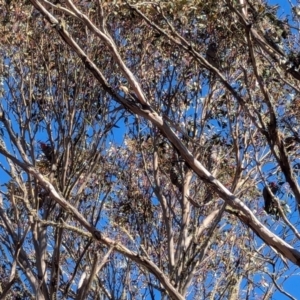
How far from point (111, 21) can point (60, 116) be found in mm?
1446

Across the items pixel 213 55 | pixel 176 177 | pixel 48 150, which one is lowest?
pixel 48 150

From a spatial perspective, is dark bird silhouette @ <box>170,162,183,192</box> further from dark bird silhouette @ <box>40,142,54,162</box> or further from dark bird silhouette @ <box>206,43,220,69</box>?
dark bird silhouette @ <box>206,43,220,69</box>

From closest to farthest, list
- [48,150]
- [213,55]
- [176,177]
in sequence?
[213,55]
[48,150]
[176,177]

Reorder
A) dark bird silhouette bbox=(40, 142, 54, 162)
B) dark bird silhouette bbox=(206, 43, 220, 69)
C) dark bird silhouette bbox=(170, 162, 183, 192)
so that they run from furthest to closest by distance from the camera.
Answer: dark bird silhouette bbox=(170, 162, 183, 192) → dark bird silhouette bbox=(40, 142, 54, 162) → dark bird silhouette bbox=(206, 43, 220, 69)

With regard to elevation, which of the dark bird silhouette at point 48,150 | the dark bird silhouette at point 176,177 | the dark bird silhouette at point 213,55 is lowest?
the dark bird silhouette at point 48,150

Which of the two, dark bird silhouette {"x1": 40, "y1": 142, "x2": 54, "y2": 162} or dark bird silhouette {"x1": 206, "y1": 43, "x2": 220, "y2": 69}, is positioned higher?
dark bird silhouette {"x1": 206, "y1": 43, "x2": 220, "y2": 69}

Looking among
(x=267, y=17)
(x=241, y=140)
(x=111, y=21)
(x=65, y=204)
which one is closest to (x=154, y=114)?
(x=65, y=204)

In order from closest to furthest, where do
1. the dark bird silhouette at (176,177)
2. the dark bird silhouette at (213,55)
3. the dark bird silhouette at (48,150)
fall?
the dark bird silhouette at (213,55) → the dark bird silhouette at (48,150) → the dark bird silhouette at (176,177)

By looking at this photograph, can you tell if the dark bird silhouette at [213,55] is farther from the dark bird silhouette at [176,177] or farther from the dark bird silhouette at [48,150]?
the dark bird silhouette at [48,150]

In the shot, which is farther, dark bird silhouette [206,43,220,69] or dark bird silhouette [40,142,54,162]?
dark bird silhouette [40,142,54,162]

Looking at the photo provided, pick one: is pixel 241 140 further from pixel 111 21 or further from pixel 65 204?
pixel 65 204

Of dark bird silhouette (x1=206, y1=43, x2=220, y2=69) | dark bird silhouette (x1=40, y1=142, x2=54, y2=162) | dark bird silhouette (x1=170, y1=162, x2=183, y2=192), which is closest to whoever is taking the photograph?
dark bird silhouette (x1=206, y1=43, x2=220, y2=69)

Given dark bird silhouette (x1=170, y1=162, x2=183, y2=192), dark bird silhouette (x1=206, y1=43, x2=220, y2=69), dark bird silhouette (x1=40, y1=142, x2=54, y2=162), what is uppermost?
dark bird silhouette (x1=206, y1=43, x2=220, y2=69)

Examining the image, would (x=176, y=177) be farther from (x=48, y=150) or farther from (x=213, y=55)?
(x=213, y=55)
